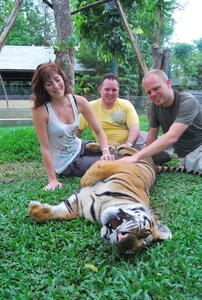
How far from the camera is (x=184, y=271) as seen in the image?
5.60 ft

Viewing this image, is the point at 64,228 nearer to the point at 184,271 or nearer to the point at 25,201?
the point at 25,201

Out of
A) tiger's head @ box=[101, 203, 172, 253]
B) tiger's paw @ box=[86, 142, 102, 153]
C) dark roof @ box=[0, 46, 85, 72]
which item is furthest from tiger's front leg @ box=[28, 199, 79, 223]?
dark roof @ box=[0, 46, 85, 72]

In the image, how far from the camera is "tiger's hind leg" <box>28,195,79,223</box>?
91.7 inches

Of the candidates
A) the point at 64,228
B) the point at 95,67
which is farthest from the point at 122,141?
the point at 95,67

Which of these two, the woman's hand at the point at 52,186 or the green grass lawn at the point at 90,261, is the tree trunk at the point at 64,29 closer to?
the woman's hand at the point at 52,186

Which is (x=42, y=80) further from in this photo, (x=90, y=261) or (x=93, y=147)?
(x=90, y=261)

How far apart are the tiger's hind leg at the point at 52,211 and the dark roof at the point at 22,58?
15.9 meters

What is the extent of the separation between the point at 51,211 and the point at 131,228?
89 cm

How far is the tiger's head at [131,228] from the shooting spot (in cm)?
170

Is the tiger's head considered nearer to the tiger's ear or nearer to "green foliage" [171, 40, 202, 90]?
the tiger's ear

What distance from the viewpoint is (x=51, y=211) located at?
93.3 inches

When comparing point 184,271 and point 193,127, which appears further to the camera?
point 193,127

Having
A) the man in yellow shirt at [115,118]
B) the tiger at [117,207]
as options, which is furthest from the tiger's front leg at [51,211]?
the man in yellow shirt at [115,118]

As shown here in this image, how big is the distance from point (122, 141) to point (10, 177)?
65.1 inches
